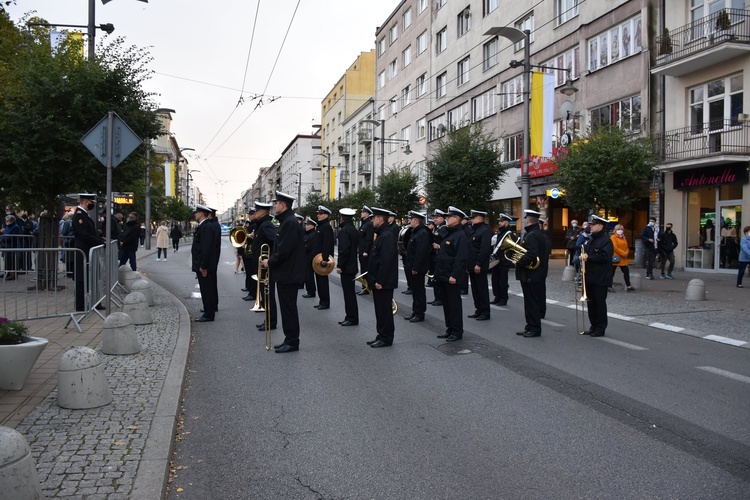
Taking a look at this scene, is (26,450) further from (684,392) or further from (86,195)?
(86,195)

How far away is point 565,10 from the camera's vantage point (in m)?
27.4

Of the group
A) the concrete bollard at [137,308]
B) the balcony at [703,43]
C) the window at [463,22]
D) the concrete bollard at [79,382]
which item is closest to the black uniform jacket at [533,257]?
the concrete bollard at [137,308]

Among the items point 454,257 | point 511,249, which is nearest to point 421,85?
point 511,249

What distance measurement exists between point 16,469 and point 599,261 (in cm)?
807

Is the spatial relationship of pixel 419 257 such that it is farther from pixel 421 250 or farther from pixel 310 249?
pixel 310 249

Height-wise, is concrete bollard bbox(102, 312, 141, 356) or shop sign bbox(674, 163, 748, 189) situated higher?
shop sign bbox(674, 163, 748, 189)

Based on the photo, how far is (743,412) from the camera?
5430mm

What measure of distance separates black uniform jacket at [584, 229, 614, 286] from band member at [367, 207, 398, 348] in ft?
9.86

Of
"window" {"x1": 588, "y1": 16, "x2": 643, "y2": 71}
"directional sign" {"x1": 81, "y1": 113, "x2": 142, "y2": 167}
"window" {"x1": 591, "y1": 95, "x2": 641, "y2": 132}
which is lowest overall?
"directional sign" {"x1": 81, "y1": 113, "x2": 142, "y2": 167}

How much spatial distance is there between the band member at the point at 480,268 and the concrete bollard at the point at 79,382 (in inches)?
260

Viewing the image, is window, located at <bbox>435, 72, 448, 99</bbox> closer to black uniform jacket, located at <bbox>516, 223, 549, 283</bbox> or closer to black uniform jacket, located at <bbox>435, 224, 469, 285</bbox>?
black uniform jacket, located at <bbox>516, 223, 549, 283</bbox>

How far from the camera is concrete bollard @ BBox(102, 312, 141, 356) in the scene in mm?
6969

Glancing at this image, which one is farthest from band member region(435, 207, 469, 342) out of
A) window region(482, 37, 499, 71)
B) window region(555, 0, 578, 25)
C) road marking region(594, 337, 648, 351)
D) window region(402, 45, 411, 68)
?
window region(402, 45, 411, 68)

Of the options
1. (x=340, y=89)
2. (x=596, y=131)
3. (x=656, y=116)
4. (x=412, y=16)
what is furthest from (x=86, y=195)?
(x=340, y=89)
